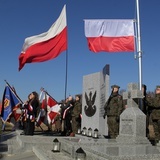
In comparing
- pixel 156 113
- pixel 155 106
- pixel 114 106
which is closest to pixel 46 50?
pixel 114 106

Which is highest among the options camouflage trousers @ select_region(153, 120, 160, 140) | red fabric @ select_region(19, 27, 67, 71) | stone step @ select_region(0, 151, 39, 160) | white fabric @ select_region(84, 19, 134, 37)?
white fabric @ select_region(84, 19, 134, 37)

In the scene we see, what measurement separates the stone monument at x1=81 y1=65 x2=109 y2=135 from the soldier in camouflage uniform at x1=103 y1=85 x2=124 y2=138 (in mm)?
303

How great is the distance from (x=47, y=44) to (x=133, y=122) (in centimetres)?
547

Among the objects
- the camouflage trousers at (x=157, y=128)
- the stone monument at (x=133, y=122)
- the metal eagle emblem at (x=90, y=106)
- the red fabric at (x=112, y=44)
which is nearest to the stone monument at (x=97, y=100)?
the metal eagle emblem at (x=90, y=106)

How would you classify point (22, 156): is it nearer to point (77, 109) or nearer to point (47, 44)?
point (77, 109)

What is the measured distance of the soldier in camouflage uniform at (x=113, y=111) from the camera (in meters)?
10.5

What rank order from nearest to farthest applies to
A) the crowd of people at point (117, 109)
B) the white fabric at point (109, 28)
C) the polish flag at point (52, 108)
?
the crowd of people at point (117, 109) < the white fabric at point (109, 28) < the polish flag at point (52, 108)

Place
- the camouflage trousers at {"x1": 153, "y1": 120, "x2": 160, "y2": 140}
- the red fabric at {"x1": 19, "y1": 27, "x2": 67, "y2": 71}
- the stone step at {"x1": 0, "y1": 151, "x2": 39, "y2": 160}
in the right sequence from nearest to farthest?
the stone step at {"x1": 0, "y1": 151, "x2": 39, "y2": 160}
the camouflage trousers at {"x1": 153, "y1": 120, "x2": 160, "y2": 140}
the red fabric at {"x1": 19, "y1": 27, "x2": 67, "y2": 71}

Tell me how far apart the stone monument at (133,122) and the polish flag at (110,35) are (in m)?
2.21

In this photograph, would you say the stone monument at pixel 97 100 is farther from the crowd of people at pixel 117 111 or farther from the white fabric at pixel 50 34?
the white fabric at pixel 50 34

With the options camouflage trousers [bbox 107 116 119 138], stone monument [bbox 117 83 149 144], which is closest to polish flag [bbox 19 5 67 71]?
camouflage trousers [bbox 107 116 119 138]

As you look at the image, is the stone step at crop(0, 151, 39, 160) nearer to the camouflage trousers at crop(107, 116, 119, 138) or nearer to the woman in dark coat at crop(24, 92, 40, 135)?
the woman in dark coat at crop(24, 92, 40, 135)

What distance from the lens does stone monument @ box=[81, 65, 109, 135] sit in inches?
429

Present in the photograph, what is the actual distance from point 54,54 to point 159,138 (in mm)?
5232
